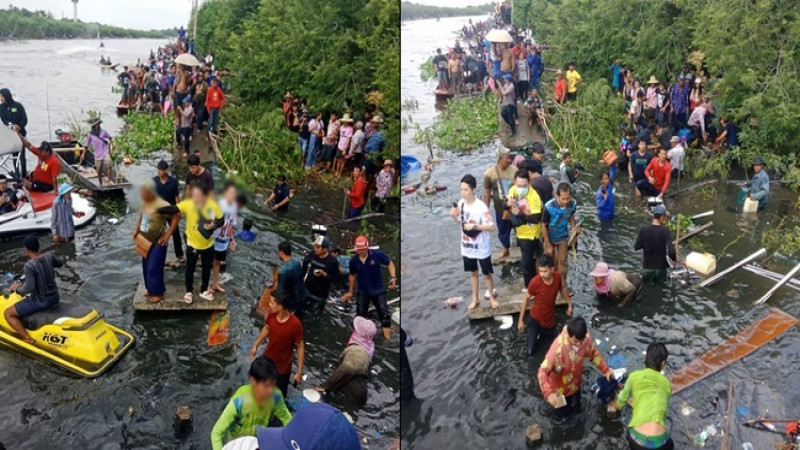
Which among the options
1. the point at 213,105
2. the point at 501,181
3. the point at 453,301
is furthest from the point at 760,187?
the point at 213,105

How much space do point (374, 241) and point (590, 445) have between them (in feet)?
19.1

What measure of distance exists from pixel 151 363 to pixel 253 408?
2902 mm

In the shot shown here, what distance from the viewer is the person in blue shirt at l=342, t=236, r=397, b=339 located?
7.81 metres

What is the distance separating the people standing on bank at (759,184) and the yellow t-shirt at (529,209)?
19.3 ft

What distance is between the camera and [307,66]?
14.7m

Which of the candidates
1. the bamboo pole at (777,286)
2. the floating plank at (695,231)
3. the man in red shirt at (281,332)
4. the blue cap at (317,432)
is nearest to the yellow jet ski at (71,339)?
the man in red shirt at (281,332)

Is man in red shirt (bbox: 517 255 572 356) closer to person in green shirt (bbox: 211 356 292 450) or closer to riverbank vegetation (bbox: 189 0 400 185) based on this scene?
person in green shirt (bbox: 211 356 292 450)

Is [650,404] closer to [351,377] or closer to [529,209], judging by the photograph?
[351,377]

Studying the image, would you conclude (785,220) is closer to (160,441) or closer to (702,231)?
(702,231)

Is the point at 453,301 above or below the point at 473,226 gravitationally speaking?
below

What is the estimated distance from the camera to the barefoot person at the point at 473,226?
25.5 ft

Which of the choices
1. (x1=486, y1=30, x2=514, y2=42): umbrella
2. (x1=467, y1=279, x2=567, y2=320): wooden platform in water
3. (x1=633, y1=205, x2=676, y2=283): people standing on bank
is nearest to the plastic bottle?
(x1=467, y1=279, x2=567, y2=320): wooden platform in water

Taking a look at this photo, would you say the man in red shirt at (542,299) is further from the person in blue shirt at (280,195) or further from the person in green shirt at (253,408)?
the person in blue shirt at (280,195)

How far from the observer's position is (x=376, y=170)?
42.8 ft
